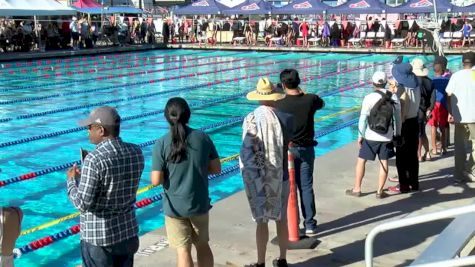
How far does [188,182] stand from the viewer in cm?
410

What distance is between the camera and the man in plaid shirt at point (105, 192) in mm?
3494

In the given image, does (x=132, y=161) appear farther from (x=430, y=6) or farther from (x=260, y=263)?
(x=430, y=6)

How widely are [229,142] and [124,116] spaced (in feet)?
9.99

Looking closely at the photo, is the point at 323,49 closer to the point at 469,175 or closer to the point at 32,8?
the point at 32,8

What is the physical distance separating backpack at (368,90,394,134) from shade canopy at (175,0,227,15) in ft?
87.7

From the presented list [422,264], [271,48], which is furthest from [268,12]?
[422,264]

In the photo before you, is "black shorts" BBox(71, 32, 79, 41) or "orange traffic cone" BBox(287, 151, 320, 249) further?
"black shorts" BBox(71, 32, 79, 41)

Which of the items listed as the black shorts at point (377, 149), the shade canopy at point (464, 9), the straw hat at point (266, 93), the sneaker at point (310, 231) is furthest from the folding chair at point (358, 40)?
the straw hat at point (266, 93)

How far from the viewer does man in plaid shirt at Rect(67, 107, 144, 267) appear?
3494 millimetres

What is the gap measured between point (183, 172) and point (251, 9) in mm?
29084

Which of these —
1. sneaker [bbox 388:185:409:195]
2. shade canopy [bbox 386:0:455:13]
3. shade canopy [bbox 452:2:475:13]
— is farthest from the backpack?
Result: shade canopy [bbox 452:2:475:13]

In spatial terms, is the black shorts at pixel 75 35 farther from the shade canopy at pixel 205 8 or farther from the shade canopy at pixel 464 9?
the shade canopy at pixel 464 9

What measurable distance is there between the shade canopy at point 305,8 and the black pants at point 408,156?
24083 millimetres

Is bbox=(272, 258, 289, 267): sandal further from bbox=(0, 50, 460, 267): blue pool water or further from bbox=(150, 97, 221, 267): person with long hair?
bbox=(0, 50, 460, 267): blue pool water
